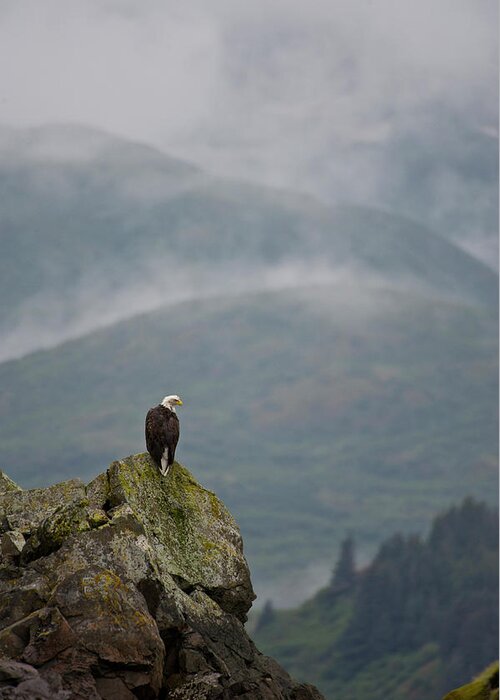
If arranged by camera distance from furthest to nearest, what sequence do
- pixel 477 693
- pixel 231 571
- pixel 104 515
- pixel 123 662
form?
pixel 477 693
pixel 231 571
pixel 104 515
pixel 123 662

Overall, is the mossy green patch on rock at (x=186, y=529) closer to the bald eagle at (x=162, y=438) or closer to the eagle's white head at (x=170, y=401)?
the bald eagle at (x=162, y=438)

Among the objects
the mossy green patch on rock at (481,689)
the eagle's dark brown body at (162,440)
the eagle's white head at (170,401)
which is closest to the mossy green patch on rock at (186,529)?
the eagle's dark brown body at (162,440)

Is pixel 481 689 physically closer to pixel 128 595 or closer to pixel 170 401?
pixel 170 401

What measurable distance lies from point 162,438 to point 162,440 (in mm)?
63

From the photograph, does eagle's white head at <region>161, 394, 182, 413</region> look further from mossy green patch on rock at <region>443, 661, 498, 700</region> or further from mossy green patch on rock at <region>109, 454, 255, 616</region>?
A: mossy green patch on rock at <region>443, 661, 498, 700</region>

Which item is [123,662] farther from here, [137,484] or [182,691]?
[137,484]

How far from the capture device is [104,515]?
2953 cm

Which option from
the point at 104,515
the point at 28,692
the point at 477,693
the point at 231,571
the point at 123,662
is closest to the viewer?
the point at 28,692

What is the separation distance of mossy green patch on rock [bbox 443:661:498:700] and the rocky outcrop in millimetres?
8508

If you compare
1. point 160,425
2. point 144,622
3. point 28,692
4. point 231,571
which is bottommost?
point 28,692

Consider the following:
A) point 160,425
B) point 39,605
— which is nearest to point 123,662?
point 39,605

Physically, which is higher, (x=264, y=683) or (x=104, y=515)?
(x=104, y=515)

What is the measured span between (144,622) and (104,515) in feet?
14.9

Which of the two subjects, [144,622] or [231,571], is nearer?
[144,622]
